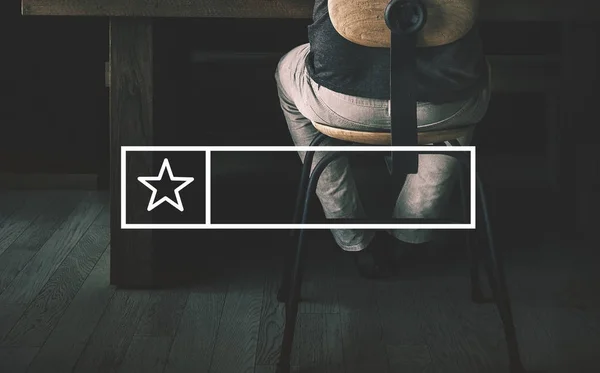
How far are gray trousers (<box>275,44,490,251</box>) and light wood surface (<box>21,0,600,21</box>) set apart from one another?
115 millimetres

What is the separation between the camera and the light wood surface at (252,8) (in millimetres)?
2193

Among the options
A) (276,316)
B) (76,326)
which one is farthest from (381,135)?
(76,326)

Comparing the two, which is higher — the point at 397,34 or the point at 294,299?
the point at 397,34

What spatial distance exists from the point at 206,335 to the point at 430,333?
518mm

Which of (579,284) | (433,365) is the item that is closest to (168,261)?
(433,365)

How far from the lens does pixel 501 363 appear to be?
205 cm

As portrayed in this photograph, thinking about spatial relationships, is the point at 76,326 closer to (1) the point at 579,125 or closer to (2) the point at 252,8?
(2) the point at 252,8

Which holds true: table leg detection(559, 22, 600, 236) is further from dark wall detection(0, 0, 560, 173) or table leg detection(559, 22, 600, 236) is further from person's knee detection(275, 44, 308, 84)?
person's knee detection(275, 44, 308, 84)

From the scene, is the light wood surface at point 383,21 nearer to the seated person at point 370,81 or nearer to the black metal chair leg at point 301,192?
the seated person at point 370,81

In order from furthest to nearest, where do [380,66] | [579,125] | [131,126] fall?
[579,125] < [131,126] < [380,66]

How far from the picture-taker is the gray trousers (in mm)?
1957

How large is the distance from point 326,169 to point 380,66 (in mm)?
612

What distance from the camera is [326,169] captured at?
2.46m

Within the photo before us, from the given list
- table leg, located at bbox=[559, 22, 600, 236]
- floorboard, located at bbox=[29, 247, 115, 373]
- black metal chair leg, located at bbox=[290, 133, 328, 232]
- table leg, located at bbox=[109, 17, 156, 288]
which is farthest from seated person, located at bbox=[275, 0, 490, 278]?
table leg, located at bbox=[559, 22, 600, 236]
